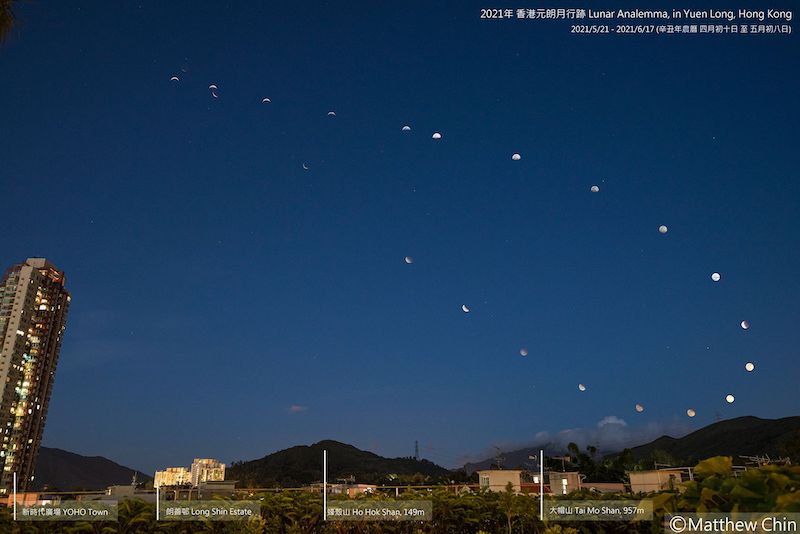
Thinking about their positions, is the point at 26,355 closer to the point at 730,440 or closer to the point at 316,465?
the point at 316,465

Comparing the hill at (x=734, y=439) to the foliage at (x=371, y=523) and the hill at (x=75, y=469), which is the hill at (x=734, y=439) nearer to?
the foliage at (x=371, y=523)

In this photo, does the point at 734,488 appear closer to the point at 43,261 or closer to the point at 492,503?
the point at 492,503

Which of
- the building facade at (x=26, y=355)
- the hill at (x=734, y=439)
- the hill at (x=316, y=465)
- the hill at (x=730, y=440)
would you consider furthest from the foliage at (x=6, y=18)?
the building facade at (x=26, y=355)

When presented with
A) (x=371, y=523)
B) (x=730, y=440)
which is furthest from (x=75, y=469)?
(x=371, y=523)

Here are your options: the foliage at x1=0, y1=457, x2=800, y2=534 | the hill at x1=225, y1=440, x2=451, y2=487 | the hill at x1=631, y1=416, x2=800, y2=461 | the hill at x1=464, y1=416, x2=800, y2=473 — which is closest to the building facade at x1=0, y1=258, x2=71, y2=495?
the hill at x1=225, y1=440, x2=451, y2=487

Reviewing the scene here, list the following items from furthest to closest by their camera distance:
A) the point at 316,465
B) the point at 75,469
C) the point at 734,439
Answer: the point at 75,469, the point at 316,465, the point at 734,439

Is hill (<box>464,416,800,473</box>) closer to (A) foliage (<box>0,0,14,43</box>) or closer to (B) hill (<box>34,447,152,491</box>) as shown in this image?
(A) foliage (<box>0,0,14,43</box>)
